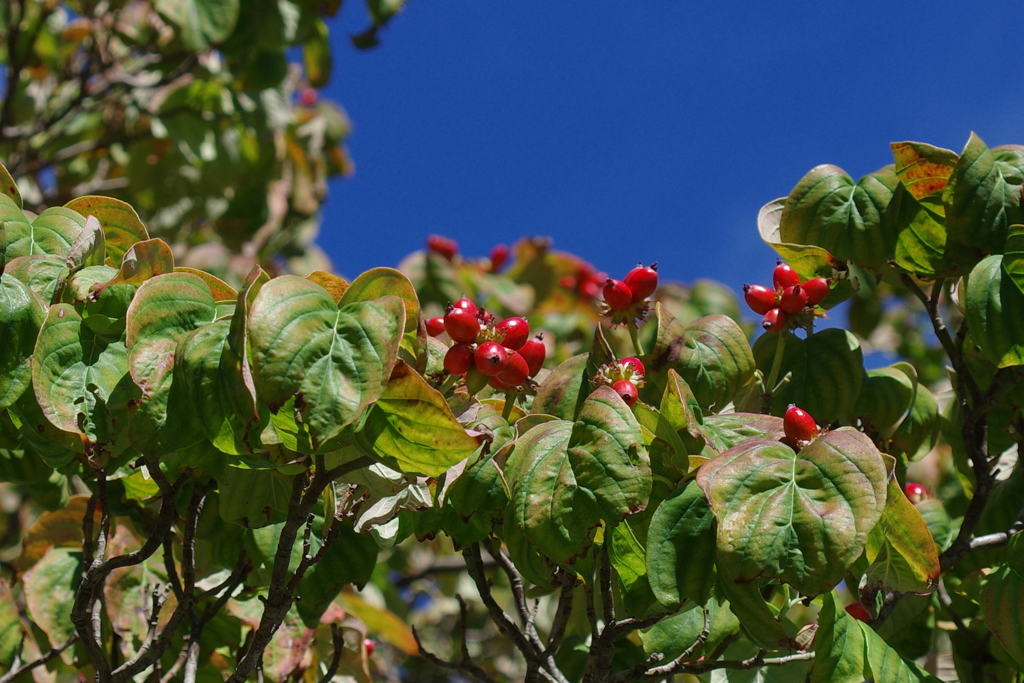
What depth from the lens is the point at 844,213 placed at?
2.38 m

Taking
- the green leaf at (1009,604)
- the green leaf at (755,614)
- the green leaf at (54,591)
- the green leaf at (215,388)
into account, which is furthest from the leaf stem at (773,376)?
the green leaf at (54,591)

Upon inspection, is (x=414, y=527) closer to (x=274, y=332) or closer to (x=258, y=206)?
(x=274, y=332)

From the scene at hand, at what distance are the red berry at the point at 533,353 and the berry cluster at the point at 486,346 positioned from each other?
21 millimetres

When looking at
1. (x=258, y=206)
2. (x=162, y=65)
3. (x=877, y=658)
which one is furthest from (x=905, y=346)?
(x=877, y=658)

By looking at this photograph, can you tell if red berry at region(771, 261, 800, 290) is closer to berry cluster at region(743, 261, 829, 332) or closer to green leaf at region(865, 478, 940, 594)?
berry cluster at region(743, 261, 829, 332)

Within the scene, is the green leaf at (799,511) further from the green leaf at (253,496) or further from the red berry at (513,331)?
the green leaf at (253,496)

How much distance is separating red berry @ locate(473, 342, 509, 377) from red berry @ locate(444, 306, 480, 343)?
41 millimetres

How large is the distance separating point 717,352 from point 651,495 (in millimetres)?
610

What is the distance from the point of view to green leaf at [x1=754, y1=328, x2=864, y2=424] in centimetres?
239

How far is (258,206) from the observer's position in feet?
21.0

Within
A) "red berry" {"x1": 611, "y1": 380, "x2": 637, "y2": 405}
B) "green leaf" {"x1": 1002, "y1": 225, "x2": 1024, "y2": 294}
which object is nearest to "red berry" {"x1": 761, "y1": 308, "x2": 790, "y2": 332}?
"green leaf" {"x1": 1002, "y1": 225, "x2": 1024, "y2": 294}

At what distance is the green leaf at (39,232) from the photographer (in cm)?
185

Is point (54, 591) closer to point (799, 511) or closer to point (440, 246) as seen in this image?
point (799, 511)

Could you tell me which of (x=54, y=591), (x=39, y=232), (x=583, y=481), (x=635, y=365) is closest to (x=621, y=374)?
(x=635, y=365)
